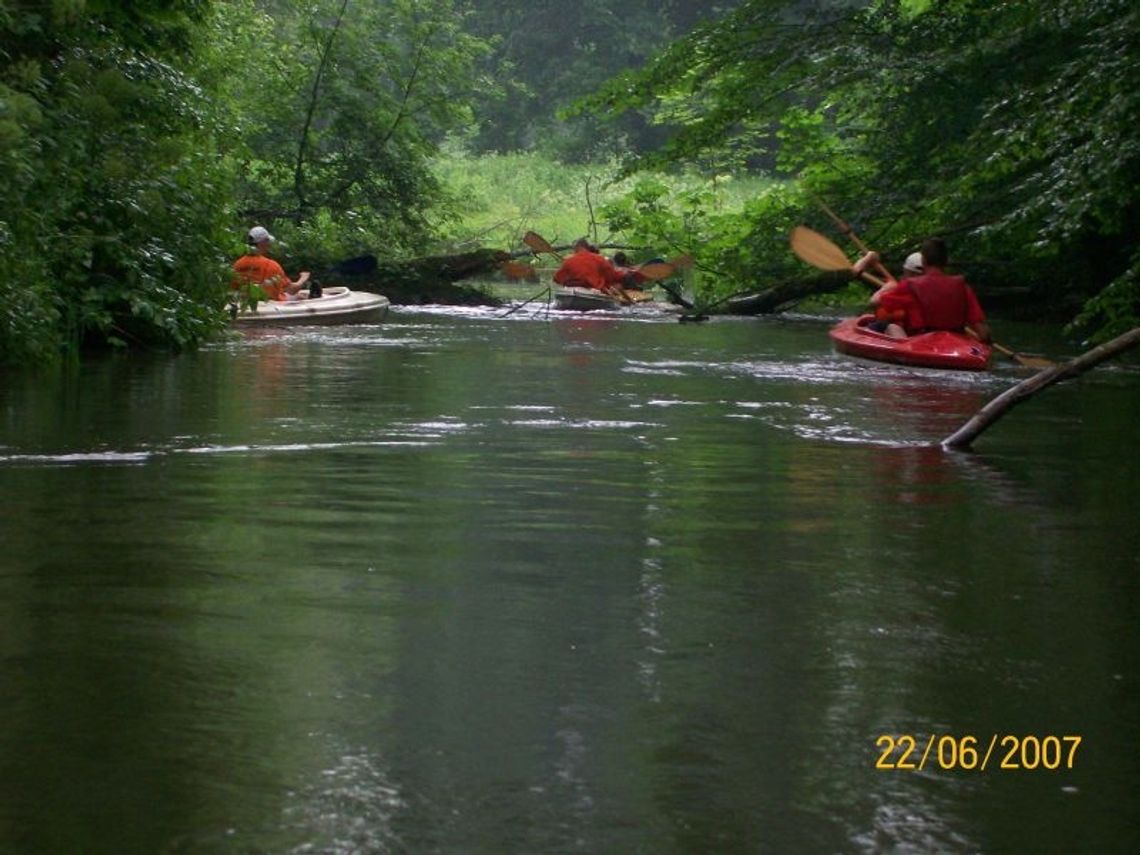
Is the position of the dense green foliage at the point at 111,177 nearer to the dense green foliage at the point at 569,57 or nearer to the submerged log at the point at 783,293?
the submerged log at the point at 783,293

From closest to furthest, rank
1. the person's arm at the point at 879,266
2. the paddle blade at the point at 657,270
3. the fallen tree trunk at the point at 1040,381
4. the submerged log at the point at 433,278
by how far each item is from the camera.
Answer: the fallen tree trunk at the point at 1040,381 → the person's arm at the point at 879,266 → the paddle blade at the point at 657,270 → the submerged log at the point at 433,278

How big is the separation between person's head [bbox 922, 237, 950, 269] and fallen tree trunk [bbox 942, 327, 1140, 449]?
626cm

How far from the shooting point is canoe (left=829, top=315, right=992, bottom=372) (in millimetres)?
18062

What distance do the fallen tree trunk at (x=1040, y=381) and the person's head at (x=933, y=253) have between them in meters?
6.26

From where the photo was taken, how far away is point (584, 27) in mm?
64500

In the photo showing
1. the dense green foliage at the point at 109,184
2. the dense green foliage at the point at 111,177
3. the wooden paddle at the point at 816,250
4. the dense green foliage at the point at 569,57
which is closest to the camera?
the dense green foliage at the point at 111,177

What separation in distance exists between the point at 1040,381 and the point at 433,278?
22.0 m

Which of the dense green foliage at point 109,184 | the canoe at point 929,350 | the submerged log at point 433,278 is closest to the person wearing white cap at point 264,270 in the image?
the dense green foliage at point 109,184

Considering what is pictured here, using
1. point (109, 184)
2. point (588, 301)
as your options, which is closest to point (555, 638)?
point (109, 184)

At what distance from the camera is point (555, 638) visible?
20.0 feet

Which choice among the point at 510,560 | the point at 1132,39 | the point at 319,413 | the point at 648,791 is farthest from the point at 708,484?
the point at 1132,39

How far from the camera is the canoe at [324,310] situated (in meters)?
23.8

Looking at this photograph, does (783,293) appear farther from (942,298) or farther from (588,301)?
(942,298)
